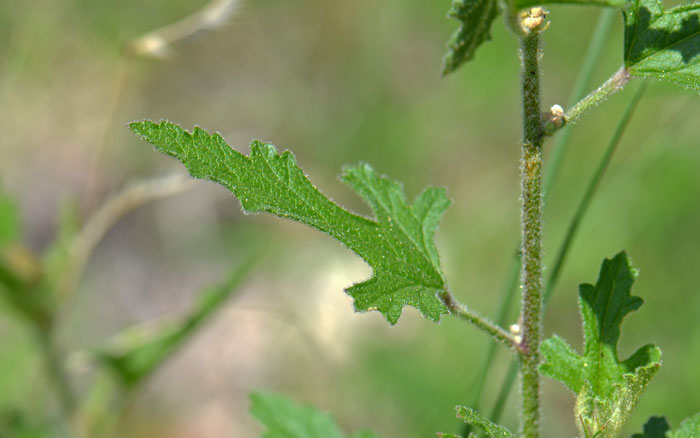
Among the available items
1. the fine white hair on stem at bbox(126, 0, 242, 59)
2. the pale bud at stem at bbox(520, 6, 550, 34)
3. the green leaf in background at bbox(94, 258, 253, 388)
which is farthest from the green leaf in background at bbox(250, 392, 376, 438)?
the fine white hair on stem at bbox(126, 0, 242, 59)

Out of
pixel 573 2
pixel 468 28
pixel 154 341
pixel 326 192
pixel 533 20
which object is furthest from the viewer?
pixel 326 192

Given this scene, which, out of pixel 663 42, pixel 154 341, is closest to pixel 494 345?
pixel 663 42

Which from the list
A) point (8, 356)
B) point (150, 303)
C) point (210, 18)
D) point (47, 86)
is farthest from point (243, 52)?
point (210, 18)

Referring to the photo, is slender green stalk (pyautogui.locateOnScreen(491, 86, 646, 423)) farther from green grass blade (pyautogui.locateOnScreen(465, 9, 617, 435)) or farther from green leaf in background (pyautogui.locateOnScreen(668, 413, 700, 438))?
green leaf in background (pyautogui.locateOnScreen(668, 413, 700, 438))

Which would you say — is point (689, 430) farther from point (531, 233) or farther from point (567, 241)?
point (567, 241)

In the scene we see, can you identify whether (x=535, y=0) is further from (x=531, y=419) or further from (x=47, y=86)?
(x=47, y=86)

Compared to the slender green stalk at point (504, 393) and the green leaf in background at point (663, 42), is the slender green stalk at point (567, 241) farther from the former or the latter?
the green leaf in background at point (663, 42)
